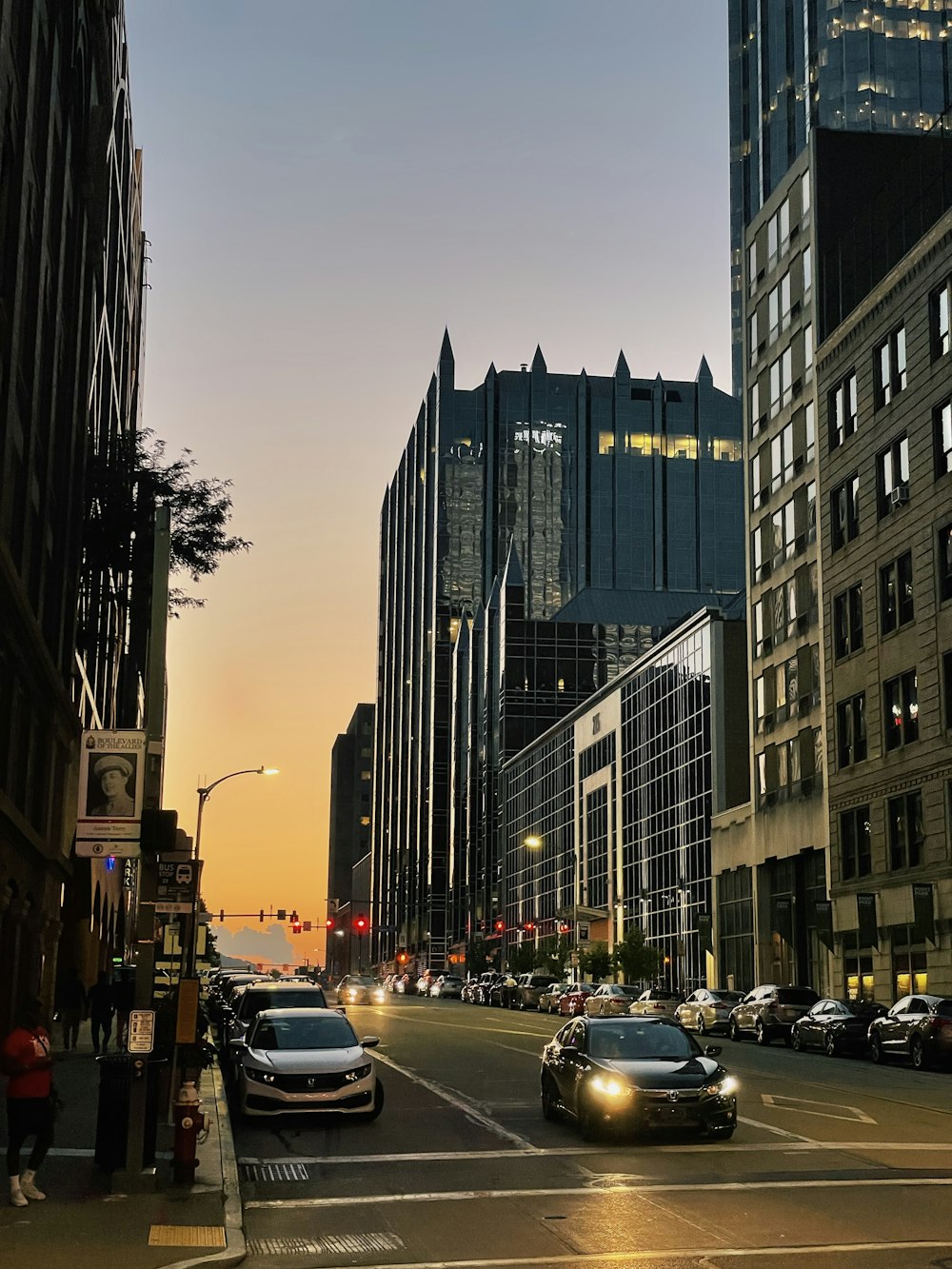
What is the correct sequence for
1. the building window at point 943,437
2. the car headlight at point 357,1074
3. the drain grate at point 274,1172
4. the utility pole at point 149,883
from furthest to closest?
the building window at point 943,437
the car headlight at point 357,1074
the drain grate at point 274,1172
the utility pole at point 149,883

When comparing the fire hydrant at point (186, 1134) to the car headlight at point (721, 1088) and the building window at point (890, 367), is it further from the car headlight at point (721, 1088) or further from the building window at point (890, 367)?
the building window at point (890, 367)

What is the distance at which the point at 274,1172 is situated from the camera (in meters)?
16.2

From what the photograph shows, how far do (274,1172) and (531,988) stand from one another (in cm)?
6048

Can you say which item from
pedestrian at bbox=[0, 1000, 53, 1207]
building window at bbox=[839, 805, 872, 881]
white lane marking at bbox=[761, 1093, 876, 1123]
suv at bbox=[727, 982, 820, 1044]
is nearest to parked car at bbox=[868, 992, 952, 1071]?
suv at bbox=[727, 982, 820, 1044]

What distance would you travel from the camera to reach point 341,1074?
67.3 ft

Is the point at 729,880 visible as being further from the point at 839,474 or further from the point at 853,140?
the point at 853,140

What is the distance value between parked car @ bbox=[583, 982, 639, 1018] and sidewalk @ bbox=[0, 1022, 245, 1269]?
37391 millimetres

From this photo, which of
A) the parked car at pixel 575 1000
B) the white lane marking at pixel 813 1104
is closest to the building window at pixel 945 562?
the parked car at pixel 575 1000

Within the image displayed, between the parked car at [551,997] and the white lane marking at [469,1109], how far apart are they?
113ft

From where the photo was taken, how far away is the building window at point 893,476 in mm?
50269

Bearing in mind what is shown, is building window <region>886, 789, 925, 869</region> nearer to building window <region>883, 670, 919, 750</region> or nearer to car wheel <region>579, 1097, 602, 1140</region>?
building window <region>883, 670, 919, 750</region>

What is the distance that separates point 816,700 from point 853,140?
23873 mm

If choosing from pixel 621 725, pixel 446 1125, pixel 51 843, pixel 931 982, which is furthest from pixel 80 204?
pixel 621 725

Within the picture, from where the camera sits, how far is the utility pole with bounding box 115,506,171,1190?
13.7m
